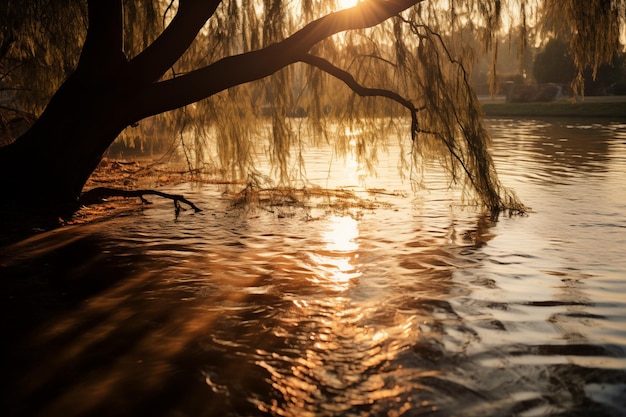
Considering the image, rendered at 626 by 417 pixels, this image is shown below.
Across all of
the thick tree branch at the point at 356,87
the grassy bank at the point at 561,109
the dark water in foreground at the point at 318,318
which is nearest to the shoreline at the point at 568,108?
the grassy bank at the point at 561,109

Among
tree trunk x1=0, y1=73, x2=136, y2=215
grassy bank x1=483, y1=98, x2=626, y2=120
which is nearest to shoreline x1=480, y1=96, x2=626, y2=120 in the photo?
grassy bank x1=483, y1=98, x2=626, y2=120

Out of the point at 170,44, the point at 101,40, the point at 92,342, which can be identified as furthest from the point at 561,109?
the point at 92,342

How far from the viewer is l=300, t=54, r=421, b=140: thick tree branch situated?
7922 millimetres

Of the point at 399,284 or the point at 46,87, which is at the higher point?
the point at 46,87

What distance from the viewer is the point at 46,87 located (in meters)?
9.82

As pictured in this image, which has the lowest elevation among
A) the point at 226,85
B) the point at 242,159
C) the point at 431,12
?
the point at 242,159

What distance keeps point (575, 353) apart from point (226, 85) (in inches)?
211

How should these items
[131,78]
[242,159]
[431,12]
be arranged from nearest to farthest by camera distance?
[131,78], [431,12], [242,159]

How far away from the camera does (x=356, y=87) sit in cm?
812

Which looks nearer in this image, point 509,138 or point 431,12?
point 431,12

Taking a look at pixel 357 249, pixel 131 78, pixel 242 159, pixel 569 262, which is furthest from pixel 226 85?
pixel 569 262

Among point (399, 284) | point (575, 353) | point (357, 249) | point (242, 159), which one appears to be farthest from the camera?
point (242, 159)

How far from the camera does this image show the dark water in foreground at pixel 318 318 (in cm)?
321

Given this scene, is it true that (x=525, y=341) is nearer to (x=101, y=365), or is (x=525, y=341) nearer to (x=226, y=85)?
(x=101, y=365)
